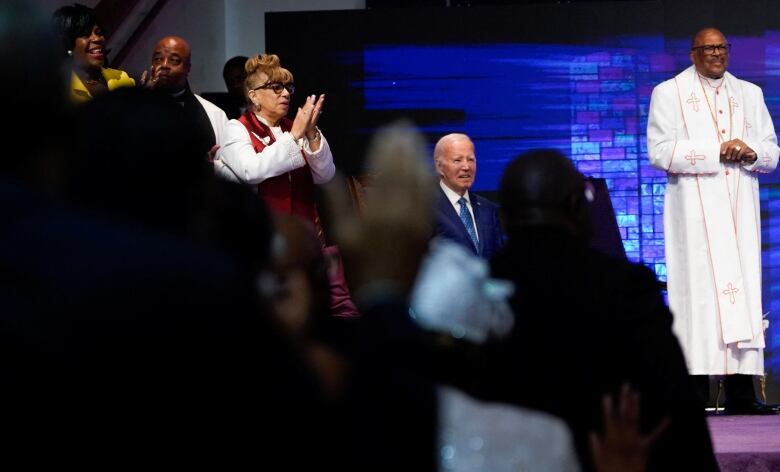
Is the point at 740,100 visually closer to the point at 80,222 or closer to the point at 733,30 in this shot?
the point at 733,30

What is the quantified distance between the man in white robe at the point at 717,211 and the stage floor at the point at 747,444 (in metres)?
0.67

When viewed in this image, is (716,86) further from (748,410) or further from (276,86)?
(276,86)

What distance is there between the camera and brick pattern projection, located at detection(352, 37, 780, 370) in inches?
362

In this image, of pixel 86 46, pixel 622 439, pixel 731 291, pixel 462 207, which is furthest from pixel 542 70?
pixel 622 439

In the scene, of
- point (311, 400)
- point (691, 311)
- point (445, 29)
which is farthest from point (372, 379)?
point (445, 29)

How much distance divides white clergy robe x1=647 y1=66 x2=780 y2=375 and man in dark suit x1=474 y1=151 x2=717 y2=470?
476 centimetres

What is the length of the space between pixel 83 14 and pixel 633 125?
4426mm

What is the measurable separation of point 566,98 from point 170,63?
12.3 feet

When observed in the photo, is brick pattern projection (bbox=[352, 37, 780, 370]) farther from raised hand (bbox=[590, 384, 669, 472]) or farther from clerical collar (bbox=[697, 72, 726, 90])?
raised hand (bbox=[590, 384, 669, 472])

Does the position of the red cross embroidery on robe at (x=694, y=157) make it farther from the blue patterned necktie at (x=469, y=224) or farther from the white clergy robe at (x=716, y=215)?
the blue patterned necktie at (x=469, y=224)

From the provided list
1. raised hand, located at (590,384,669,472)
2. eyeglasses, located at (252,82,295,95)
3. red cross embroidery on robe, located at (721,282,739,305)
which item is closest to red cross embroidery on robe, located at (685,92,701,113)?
red cross embroidery on robe, located at (721,282,739,305)

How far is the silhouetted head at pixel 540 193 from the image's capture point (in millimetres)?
2832

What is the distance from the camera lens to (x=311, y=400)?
4.24 ft

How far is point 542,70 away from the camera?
365 inches
